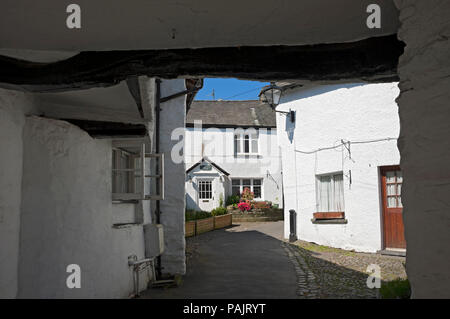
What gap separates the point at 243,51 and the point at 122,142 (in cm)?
345

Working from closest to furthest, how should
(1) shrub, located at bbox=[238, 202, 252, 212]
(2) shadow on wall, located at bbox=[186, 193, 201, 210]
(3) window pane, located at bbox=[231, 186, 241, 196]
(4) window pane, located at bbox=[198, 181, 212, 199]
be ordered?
1. (1) shrub, located at bbox=[238, 202, 252, 212]
2. (2) shadow on wall, located at bbox=[186, 193, 201, 210]
3. (4) window pane, located at bbox=[198, 181, 212, 199]
4. (3) window pane, located at bbox=[231, 186, 241, 196]

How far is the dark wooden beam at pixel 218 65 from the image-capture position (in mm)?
2830

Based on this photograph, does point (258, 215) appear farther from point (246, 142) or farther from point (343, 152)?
point (343, 152)

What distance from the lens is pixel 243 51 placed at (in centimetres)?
288

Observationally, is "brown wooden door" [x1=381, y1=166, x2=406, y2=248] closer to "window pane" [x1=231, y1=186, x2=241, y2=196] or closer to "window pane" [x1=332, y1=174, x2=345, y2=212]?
"window pane" [x1=332, y1=174, x2=345, y2=212]

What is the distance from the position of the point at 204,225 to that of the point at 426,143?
49.2 ft

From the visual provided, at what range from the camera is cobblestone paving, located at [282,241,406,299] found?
6465mm

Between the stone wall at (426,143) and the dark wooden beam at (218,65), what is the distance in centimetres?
83

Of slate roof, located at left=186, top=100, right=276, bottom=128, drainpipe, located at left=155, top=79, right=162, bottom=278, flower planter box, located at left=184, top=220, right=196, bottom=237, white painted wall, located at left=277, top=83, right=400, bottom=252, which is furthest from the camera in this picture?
slate roof, located at left=186, top=100, right=276, bottom=128

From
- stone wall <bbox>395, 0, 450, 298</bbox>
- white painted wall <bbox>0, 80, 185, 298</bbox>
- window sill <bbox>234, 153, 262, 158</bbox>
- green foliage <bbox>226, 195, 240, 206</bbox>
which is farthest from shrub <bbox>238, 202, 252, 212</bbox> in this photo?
stone wall <bbox>395, 0, 450, 298</bbox>

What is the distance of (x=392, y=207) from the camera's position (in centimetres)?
1038

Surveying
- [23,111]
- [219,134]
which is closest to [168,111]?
[23,111]

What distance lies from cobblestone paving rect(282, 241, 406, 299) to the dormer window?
41.7 feet

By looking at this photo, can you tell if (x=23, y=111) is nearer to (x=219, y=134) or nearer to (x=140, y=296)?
(x=140, y=296)
